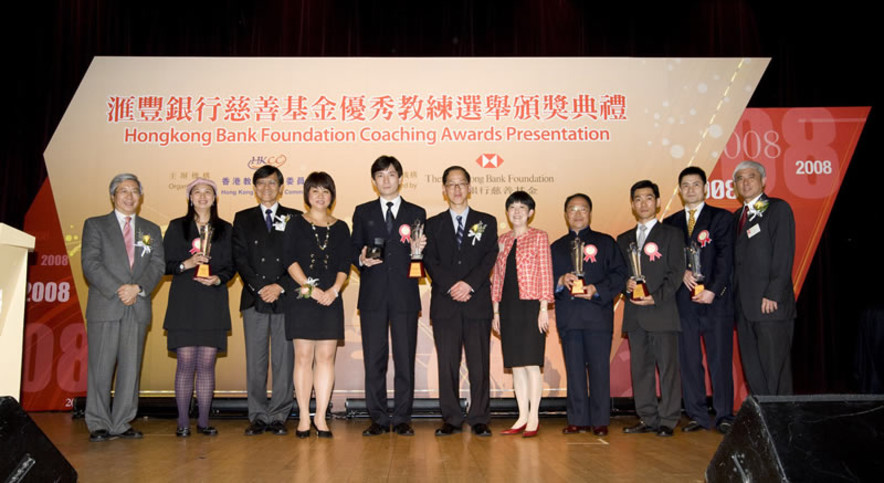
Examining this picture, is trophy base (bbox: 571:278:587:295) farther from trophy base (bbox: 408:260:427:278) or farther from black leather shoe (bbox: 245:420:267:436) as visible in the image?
black leather shoe (bbox: 245:420:267:436)

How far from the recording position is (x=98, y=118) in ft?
17.3

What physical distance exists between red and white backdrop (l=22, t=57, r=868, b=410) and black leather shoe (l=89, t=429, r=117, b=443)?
4.16 ft

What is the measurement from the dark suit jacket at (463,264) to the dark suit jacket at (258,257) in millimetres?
896

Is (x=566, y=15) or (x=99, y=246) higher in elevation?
(x=566, y=15)

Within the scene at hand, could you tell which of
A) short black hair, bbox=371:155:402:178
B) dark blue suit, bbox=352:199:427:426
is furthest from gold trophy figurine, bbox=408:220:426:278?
short black hair, bbox=371:155:402:178

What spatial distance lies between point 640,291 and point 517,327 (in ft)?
2.54

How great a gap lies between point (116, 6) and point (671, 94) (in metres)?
4.69

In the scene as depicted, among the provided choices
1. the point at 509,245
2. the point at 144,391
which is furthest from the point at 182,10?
the point at 509,245

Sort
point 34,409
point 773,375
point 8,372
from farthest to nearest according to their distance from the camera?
point 34,409 → point 773,375 → point 8,372

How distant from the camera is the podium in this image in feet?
8.09

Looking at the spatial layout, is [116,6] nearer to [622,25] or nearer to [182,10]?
[182,10]

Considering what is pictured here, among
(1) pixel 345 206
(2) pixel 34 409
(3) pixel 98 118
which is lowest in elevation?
(2) pixel 34 409

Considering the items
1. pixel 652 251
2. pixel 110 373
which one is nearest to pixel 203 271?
pixel 110 373

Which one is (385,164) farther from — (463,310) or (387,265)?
(463,310)
